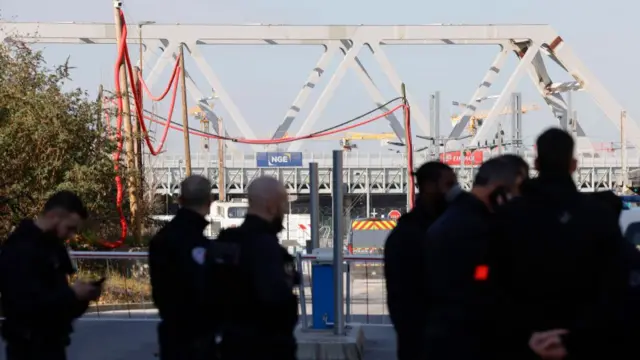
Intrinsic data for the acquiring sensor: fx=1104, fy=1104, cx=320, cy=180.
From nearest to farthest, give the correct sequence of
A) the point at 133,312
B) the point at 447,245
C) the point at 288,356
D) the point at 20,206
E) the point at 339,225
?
the point at 447,245, the point at 288,356, the point at 339,225, the point at 133,312, the point at 20,206

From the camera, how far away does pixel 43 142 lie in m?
22.3

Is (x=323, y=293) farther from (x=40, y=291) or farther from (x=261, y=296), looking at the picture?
(x=261, y=296)

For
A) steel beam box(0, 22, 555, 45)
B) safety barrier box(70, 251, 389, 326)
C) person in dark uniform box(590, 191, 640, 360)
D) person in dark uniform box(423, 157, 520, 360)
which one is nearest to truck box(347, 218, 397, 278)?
safety barrier box(70, 251, 389, 326)

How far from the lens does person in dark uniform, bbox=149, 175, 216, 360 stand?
605 centimetres

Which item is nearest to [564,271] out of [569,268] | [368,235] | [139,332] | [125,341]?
[569,268]

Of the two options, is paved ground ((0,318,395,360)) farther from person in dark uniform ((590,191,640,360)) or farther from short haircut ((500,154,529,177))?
person in dark uniform ((590,191,640,360))

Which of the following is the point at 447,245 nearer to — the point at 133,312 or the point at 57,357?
the point at 57,357

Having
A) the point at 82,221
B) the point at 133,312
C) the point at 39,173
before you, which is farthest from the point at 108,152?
the point at 82,221

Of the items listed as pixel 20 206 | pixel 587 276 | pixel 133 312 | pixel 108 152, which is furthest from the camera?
pixel 108 152

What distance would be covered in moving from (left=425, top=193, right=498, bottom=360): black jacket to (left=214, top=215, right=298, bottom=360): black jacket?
2.39 feet

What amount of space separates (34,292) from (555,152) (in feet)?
8.73

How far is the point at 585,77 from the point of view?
87.7m

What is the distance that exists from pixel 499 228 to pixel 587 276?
1.41ft

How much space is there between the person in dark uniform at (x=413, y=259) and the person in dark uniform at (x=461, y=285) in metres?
1.13
